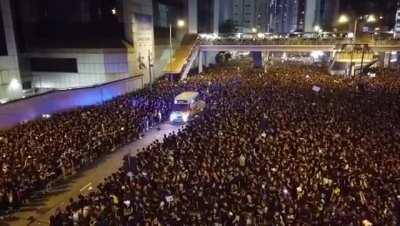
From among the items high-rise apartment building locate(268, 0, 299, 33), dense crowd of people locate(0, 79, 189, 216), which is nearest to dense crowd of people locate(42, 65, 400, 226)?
dense crowd of people locate(0, 79, 189, 216)

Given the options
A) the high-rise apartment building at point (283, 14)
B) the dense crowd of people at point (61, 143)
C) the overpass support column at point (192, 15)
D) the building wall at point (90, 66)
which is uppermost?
the high-rise apartment building at point (283, 14)

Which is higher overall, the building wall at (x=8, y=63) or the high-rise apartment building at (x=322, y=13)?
the high-rise apartment building at (x=322, y=13)

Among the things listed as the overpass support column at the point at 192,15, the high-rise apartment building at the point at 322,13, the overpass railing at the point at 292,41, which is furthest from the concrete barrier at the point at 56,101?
the high-rise apartment building at the point at 322,13

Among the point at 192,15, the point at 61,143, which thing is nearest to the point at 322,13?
the point at 192,15

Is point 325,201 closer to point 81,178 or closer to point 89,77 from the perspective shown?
point 81,178

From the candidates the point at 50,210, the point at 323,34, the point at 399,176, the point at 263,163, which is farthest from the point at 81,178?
the point at 323,34

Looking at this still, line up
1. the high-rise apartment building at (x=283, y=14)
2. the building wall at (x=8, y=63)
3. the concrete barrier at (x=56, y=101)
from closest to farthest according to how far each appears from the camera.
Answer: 1. the concrete barrier at (x=56, y=101)
2. the building wall at (x=8, y=63)
3. the high-rise apartment building at (x=283, y=14)

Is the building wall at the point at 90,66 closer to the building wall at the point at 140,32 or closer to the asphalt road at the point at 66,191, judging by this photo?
the building wall at the point at 140,32
